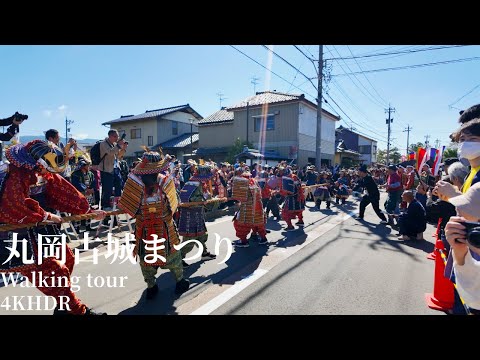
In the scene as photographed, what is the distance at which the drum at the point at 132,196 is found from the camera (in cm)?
372

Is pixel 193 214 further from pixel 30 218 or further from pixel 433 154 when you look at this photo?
pixel 433 154

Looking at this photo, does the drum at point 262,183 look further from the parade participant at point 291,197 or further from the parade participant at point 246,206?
the parade participant at point 246,206

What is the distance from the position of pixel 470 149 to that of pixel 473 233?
80cm

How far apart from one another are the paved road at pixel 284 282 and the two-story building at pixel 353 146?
98.1 feet

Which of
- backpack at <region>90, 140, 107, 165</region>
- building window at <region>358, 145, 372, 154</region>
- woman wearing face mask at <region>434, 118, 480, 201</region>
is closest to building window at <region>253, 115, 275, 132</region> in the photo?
backpack at <region>90, 140, 107, 165</region>

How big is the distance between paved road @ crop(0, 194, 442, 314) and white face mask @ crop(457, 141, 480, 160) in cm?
236

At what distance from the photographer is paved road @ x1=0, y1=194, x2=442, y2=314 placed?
11.7ft

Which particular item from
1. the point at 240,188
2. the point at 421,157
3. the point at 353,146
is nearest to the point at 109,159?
the point at 240,188

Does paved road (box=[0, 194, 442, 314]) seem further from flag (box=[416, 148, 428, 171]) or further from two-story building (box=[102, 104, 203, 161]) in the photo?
two-story building (box=[102, 104, 203, 161])

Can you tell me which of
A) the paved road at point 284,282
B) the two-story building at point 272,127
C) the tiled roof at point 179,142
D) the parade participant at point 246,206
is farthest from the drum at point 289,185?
the tiled roof at point 179,142
